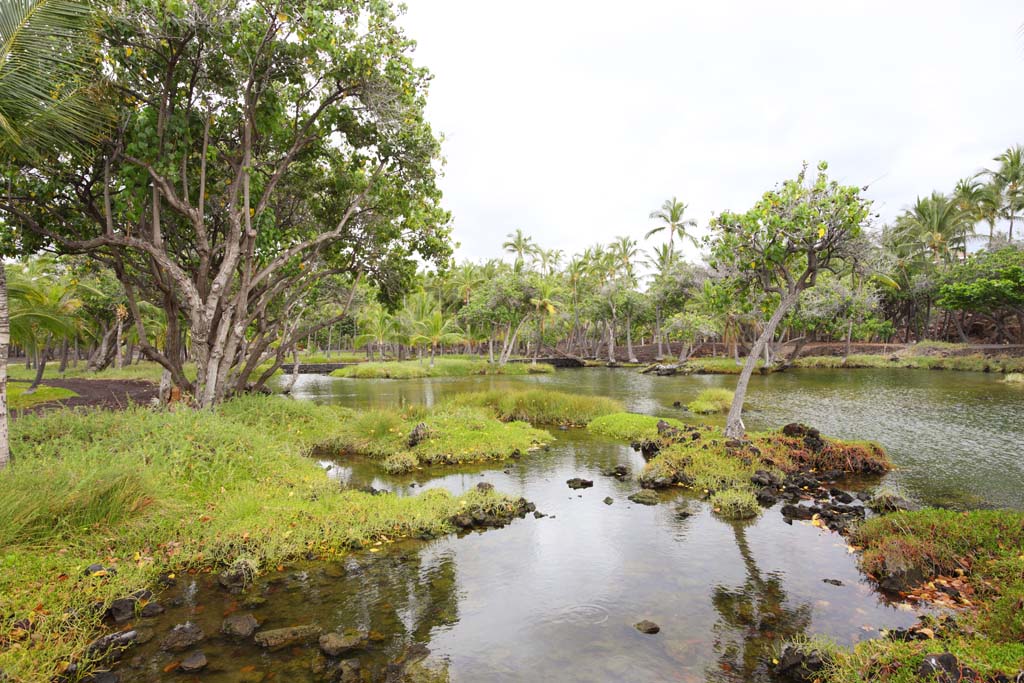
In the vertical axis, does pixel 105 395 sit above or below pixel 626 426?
above

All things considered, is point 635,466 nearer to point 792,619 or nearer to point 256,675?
point 792,619

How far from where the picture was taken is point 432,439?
1733 cm

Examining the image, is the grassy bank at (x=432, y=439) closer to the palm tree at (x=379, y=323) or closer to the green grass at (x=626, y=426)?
the green grass at (x=626, y=426)

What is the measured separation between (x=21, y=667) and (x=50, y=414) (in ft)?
32.7

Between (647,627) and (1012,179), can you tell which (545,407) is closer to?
(647,627)

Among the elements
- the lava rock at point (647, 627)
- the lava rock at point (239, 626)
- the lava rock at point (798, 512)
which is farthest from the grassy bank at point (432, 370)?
the lava rock at point (647, 627)

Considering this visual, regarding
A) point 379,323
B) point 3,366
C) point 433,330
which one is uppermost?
point 379,323

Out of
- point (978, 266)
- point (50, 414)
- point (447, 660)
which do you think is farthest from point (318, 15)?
point (978, 266)

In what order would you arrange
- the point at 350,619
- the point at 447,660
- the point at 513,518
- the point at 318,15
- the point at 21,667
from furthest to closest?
the point at 318,15 < the point at 513,518 < the point at 350,619 < the point at 447,660 < the point at 21,667

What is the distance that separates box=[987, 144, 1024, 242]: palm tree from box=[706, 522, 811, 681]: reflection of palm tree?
7021 centimetres

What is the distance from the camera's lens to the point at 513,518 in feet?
37.7

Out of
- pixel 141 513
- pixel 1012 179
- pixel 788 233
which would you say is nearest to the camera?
pixel 141 513

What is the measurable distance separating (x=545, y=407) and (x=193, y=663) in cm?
1908

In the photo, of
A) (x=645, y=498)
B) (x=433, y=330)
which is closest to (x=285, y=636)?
(x=645, y=498)
